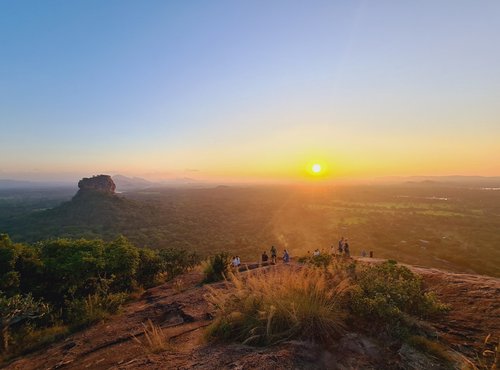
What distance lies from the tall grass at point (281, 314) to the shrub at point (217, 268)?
19.3 ft

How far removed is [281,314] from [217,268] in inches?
287

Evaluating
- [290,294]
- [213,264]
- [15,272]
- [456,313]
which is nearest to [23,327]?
[15,272]

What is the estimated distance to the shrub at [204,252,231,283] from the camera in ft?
37.5

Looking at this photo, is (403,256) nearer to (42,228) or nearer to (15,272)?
(15,272)

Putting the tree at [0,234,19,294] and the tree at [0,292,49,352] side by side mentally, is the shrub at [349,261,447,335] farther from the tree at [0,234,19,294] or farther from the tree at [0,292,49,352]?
the tree at [0,234,19,294]

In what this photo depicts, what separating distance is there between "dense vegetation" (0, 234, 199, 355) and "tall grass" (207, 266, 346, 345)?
5005 mm

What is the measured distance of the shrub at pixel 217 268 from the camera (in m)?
11.4

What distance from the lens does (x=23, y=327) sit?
7730 mm

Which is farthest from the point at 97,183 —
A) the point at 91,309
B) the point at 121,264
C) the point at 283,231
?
the point at 91,309

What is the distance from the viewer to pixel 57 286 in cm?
958

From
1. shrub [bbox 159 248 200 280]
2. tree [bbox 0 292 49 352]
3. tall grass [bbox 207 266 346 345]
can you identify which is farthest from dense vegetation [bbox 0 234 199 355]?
tall grass [bbox 207 266 346 345]

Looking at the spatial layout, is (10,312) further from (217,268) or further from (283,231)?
(283,231)

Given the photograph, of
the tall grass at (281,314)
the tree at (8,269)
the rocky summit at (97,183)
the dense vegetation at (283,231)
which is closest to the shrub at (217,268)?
the tall grass at (281,314)

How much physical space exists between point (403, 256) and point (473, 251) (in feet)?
41.0
